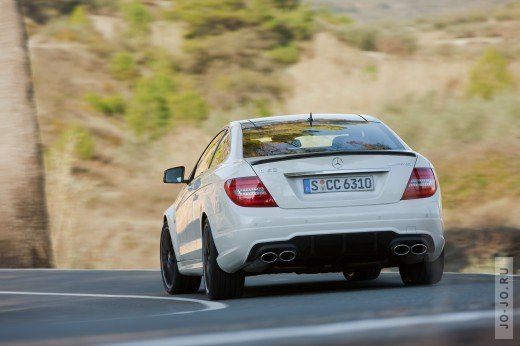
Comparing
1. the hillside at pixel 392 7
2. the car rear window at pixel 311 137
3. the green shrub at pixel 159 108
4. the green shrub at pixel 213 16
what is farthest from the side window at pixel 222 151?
the hillside at pixel 392 7

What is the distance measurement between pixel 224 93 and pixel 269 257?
41.9 metres

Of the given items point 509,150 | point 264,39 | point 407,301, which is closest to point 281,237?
point 407,301

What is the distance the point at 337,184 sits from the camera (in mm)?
10266

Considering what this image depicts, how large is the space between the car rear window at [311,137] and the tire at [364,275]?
6.56 feet

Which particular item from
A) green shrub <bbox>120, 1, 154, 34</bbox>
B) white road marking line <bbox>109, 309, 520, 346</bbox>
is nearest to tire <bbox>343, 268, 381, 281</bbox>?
white road marking line <bbox>109, 309, 520, 346</bbox>

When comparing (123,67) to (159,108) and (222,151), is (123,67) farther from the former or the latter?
(222,151)

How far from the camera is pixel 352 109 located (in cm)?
4684

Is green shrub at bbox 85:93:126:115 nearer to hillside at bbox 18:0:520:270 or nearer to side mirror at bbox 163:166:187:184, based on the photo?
hillside at bbox 18:0:520:270

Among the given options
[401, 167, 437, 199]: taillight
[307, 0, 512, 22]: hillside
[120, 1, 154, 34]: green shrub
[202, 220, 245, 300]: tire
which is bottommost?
[307, 0, 512, 22]: hillside

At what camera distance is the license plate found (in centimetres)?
1023

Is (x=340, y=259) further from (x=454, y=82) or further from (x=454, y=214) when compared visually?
(x=454, y=82)

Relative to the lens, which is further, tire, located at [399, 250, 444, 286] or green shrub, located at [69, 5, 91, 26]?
green shrub, located at [69, 5, 91, 26]

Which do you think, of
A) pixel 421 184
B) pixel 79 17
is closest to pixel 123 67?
pixel 79 17

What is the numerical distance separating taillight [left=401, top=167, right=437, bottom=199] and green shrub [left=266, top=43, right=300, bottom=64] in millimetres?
44715
